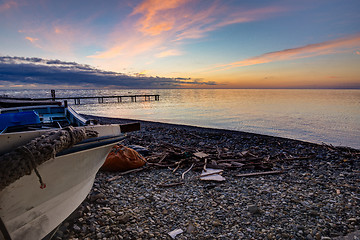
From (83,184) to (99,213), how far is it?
110cm

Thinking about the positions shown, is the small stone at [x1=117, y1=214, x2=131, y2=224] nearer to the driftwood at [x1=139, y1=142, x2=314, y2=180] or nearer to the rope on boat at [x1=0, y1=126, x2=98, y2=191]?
the rope on boat at [x1=0, y1=126, x2=98, y2=191]

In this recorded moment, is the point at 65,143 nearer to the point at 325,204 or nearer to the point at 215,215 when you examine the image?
the point at 215,215

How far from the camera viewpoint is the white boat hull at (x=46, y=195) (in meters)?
2.54

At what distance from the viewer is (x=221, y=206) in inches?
209

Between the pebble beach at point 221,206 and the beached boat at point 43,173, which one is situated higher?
the beached boat at point 43,173

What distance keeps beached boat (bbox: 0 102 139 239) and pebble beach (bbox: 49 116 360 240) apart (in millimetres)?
810

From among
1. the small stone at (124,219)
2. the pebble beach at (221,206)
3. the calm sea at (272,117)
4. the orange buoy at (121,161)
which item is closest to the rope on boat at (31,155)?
the pebble beach at (221,206)

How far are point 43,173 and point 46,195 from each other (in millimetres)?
522

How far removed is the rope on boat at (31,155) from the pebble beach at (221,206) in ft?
7.09

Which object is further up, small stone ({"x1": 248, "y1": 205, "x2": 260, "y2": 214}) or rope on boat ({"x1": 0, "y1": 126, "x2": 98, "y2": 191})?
rope on boat ({"x1": 0, "y1": 126, "x2": 98, "y2": 191})

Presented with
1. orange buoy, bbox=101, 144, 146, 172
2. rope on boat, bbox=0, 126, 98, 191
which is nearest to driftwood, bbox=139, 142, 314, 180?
orange buoy, bbox=101, 144, 146, 172

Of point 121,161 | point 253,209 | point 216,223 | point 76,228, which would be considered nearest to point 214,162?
point 253,209

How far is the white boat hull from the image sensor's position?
2535 millimetres

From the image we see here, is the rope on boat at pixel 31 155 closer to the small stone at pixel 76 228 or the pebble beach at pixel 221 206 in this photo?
the small stone at pixel 76 228
